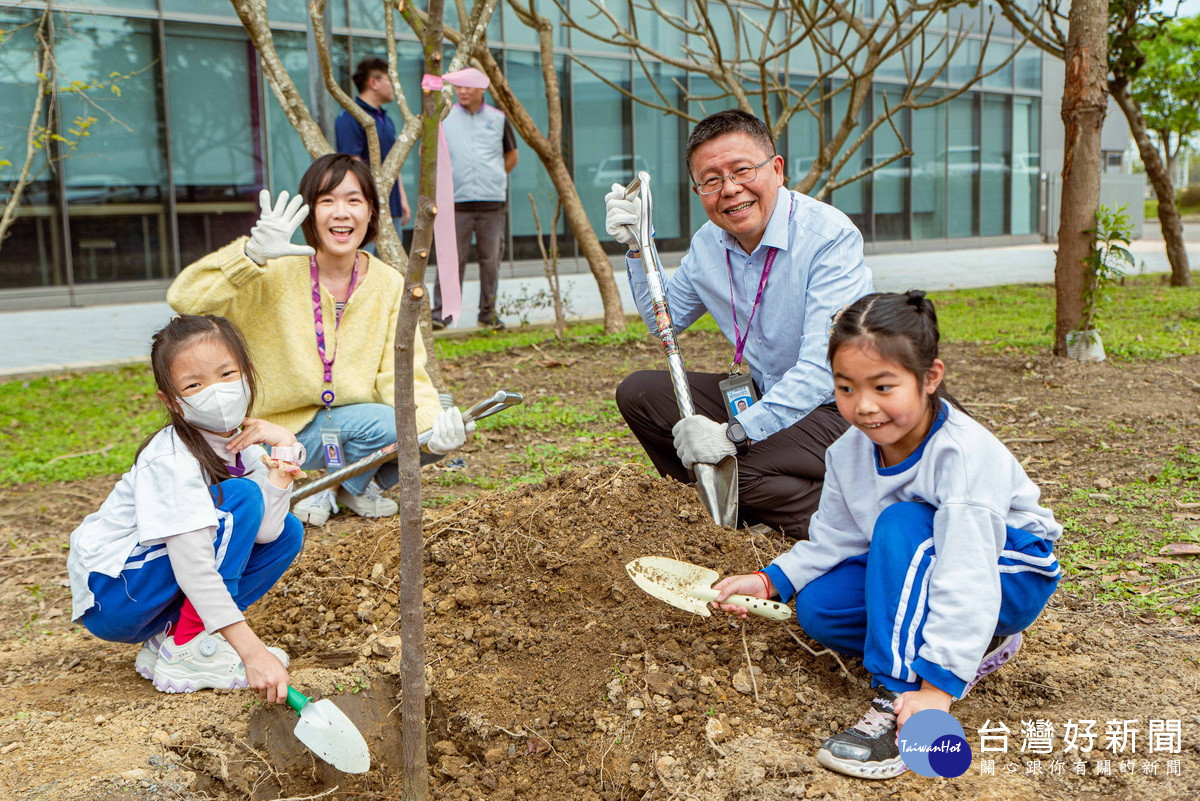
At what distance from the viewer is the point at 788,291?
2.99 metres

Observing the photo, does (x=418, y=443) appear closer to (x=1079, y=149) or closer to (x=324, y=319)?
(x=324, y=319)

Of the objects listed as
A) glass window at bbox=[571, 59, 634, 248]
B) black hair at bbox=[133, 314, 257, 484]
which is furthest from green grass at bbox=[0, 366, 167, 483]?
glass window at bbox=[571, 59, 634, 248]

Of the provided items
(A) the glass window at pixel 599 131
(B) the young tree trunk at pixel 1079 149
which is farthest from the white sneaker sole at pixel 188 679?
(A) the glass window at pixel 599 131

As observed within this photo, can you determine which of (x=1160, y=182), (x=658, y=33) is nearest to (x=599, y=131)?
(x=658, y=33)

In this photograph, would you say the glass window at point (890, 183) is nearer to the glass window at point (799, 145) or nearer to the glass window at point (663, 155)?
the glass window at point (799, 145)

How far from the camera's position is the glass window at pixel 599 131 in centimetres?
1218

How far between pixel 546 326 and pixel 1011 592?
619 centimetres

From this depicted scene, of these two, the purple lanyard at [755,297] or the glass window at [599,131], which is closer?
the purple lanyard at [755,297]

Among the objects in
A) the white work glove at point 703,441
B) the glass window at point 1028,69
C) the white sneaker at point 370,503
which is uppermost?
the glass window at point 1028,69

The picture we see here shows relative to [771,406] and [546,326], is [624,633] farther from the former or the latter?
[546,326]

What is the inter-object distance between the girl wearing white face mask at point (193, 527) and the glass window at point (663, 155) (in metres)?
10.7

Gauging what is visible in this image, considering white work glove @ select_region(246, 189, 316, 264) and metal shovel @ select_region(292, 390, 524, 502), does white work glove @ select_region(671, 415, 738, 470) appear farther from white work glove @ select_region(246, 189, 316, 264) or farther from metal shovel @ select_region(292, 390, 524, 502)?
white work glove @ select_region(246, 189, 316, 264)

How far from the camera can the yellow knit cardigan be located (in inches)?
126

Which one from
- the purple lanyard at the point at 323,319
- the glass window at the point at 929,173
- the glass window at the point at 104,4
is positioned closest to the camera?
the purple lanyard at the point at 323,319
